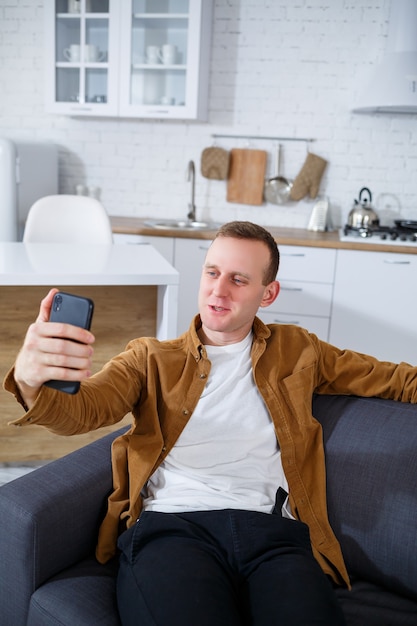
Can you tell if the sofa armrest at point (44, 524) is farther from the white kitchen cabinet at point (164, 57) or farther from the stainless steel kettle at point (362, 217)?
the white kitchen cabinet at point (164, 57)

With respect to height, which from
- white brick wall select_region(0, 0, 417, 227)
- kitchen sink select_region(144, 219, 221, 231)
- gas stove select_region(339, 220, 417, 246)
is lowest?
kitchen sink select_region(144, 219, 221, 231)

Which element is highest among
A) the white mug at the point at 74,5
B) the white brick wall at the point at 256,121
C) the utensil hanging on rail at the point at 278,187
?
the white mug at the point at 74,5

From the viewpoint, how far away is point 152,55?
3.93 meters

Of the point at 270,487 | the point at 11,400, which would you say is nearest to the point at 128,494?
the point at 270,487

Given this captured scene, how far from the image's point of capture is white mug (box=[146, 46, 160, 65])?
3.92 meters

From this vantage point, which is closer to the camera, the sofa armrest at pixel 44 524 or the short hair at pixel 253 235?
the sofa armrest at pixel 44 524

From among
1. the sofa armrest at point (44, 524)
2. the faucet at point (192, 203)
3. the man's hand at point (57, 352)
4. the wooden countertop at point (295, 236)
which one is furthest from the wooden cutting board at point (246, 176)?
the man's hand at point (57, 352)

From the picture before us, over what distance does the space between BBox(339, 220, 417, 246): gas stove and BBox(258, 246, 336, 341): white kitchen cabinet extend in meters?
0.19

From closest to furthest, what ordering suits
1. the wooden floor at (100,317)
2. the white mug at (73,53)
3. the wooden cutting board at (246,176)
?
the wooden floor at (100,317)
the white mug at (73,53)
the wooden cutting board at (246,176)

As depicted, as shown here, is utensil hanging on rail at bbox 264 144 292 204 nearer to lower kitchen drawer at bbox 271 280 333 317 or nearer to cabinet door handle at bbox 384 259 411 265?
lower kitchen drawer at bbox 271 280 333 317

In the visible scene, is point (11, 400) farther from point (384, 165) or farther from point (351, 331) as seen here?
point (384, 165)

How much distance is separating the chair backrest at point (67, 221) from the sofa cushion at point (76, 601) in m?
2.04

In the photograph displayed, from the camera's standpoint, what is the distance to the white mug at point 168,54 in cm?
389

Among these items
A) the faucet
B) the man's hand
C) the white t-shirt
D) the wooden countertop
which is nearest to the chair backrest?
the wooden countertop
